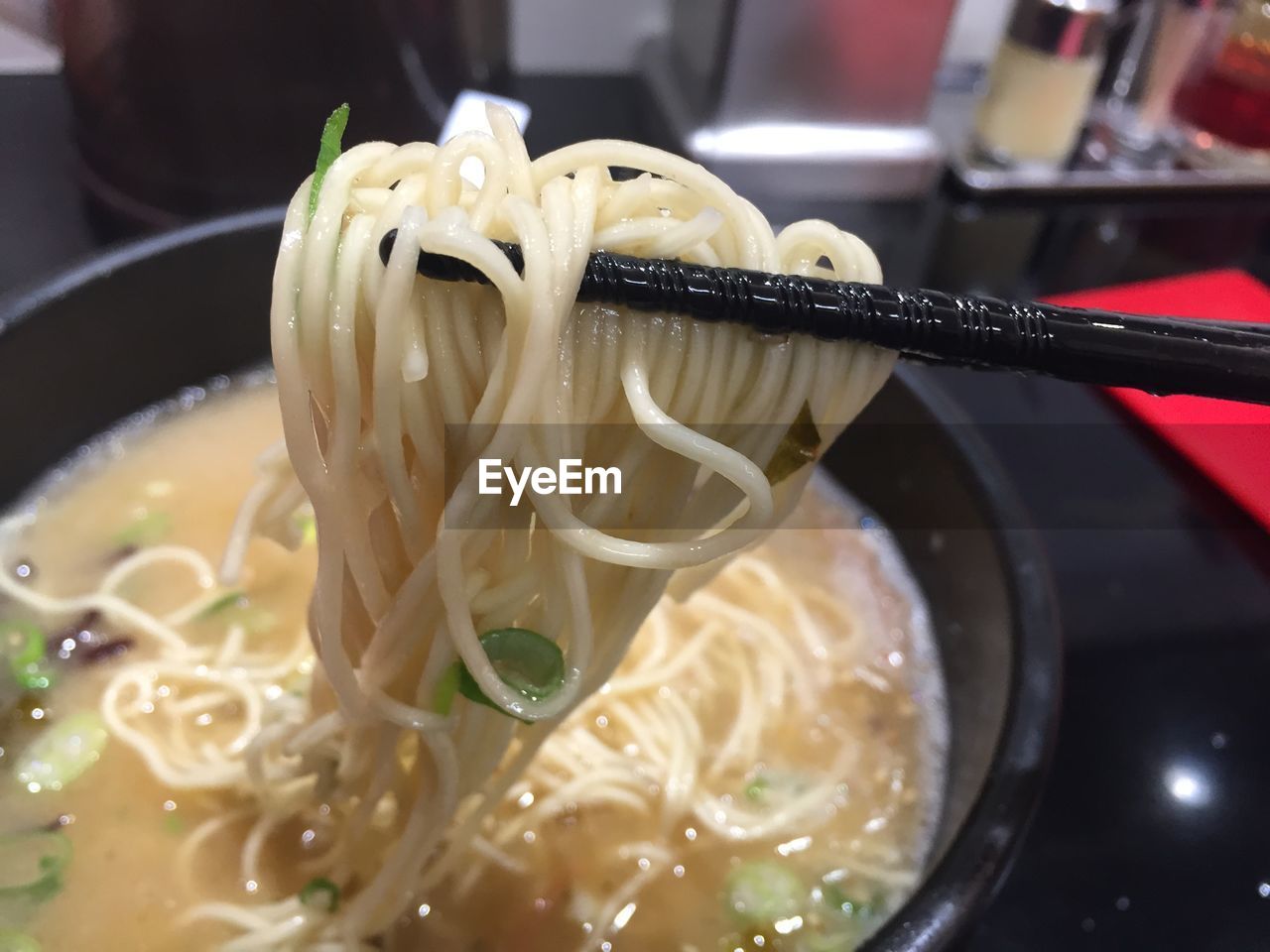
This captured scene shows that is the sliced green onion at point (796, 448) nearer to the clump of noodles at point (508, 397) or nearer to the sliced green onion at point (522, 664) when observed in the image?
the clump of noodles at point (508, 397)

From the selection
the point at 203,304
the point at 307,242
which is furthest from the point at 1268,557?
the point at 203,304

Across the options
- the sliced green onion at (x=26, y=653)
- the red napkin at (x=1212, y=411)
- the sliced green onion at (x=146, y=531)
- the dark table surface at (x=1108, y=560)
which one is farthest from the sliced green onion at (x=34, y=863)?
the red napkin at (x=1212, y=411)

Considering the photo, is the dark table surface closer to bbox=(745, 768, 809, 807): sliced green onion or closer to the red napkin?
the red napkin

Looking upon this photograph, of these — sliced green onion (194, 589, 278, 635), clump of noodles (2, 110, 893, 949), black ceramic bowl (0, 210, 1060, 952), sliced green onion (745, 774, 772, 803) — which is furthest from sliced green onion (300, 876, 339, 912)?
black ceramic bowl (0, 210, 1060, 952)

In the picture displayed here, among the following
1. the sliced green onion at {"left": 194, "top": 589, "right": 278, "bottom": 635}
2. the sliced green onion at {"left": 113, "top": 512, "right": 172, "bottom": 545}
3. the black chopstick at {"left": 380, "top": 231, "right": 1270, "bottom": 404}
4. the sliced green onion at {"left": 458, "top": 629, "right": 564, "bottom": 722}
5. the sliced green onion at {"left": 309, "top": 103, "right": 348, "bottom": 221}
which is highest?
the sliced green onion at {"left": 309, "top": 103, "right": 348, "bottom": 221}

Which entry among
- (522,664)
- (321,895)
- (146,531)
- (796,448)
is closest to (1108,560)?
(796,448)

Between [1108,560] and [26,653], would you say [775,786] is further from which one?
[26,653]
